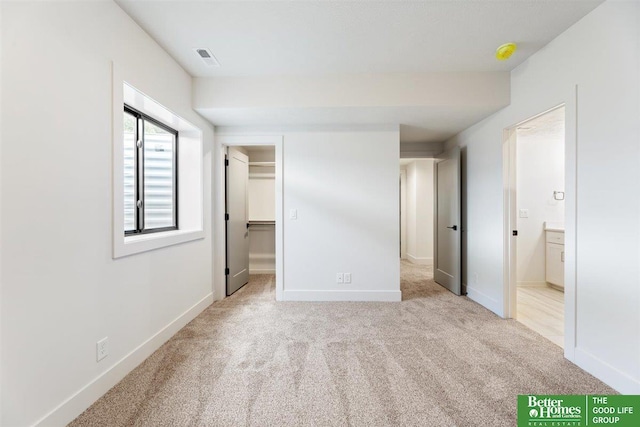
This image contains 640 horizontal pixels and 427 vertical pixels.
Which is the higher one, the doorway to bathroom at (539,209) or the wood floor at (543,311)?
the doorway to bathroom at (539,209)

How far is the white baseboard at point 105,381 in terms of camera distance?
138 centimetres

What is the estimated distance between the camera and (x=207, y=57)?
2.47 meters

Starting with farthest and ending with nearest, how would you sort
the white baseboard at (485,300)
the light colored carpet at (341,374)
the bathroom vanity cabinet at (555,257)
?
the bathroom vanity cabinet at (555,257) → the white baseboard at (485,300) → the light colored carpet at (341,374)

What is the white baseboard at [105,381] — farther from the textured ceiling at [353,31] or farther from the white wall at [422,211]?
the white wall at [422,211]

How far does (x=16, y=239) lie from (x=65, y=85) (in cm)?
84

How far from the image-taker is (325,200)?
11.2ft

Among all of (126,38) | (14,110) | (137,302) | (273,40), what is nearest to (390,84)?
(273,40)

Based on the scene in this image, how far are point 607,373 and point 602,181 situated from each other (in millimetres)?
1243

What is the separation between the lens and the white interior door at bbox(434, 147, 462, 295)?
3605mm

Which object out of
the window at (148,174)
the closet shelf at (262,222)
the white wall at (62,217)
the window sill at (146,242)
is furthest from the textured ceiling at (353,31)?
the closet shelf at (262,222)

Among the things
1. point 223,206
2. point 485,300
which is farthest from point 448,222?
point 223,206

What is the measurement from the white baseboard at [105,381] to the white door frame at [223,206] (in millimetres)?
934

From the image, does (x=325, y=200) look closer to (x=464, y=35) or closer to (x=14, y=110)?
(x=464, y=35)

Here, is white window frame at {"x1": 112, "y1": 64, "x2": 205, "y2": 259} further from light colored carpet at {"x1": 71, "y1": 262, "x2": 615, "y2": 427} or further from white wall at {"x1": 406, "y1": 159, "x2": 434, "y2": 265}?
white wall at {"x1": 406, "y1": 159, "x2": 434, "y2": 265}
